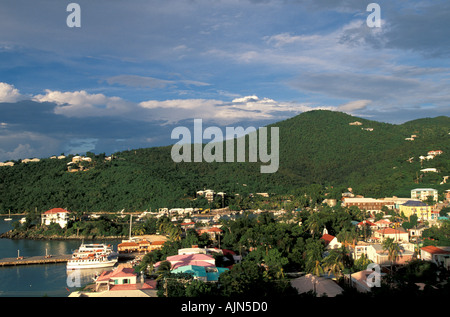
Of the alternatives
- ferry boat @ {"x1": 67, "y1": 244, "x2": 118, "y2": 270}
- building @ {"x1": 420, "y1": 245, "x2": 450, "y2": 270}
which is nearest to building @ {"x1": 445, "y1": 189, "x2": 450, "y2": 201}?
building @ {"x1": 420, "y1": 245, "x2": 450, "y2": 270}

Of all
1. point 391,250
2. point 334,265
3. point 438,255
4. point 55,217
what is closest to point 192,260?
point 334,265

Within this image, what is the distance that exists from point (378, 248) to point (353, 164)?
42.5m

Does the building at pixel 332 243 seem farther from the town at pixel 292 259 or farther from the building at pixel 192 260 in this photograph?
the building at pixel 192 260

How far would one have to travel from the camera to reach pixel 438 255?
51.0 ft

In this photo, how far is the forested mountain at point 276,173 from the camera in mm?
41722

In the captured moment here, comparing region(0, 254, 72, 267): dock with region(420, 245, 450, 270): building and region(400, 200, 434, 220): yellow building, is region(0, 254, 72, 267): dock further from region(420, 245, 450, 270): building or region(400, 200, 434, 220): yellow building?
region(400, 200, 434, 220): yellow building

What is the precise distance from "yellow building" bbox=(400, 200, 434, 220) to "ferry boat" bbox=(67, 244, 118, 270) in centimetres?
1920

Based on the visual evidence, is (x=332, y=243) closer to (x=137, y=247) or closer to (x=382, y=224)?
(x=382, y=224)

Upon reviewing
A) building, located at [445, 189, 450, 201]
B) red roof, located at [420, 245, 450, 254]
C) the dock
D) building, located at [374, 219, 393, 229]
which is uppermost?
building, located at [445, 189, 450, 201]

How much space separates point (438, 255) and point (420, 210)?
12.8 meters

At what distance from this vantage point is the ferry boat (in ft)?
65.0
